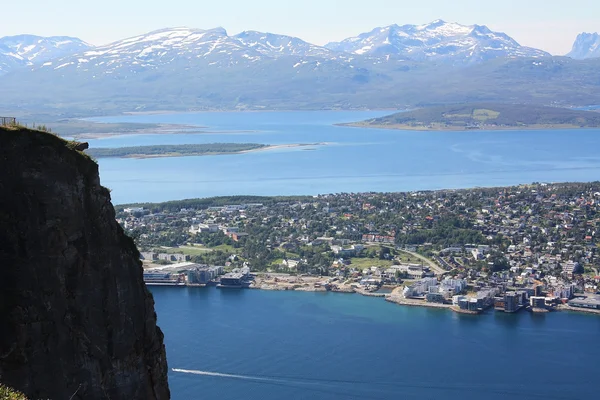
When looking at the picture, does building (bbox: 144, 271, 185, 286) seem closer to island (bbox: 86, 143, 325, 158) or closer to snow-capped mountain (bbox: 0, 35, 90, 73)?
island (bbox: 86, 143, 325, 158)

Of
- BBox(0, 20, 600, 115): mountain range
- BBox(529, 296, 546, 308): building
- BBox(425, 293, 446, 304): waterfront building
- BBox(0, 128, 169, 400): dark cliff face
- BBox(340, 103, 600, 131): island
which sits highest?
BBox(0, 20, 600, 115): mountain range

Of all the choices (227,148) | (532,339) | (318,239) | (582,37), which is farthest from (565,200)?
(582,37)

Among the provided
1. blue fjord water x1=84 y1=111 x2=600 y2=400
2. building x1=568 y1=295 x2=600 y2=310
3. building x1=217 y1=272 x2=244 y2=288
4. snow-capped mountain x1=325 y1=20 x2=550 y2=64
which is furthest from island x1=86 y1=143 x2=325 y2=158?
snow-capped mountain x1=325 y1=20 x2=550 y2=64

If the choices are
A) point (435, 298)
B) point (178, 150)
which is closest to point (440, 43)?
point (178, 150)

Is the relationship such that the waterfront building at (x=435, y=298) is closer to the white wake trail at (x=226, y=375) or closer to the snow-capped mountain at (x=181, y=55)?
the white wake trail at (x=226, y=375)

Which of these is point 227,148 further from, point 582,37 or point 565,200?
point 582,37

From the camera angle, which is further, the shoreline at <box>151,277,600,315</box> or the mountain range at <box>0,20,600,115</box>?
the mountain range at <box>0,20,600,115</box>
